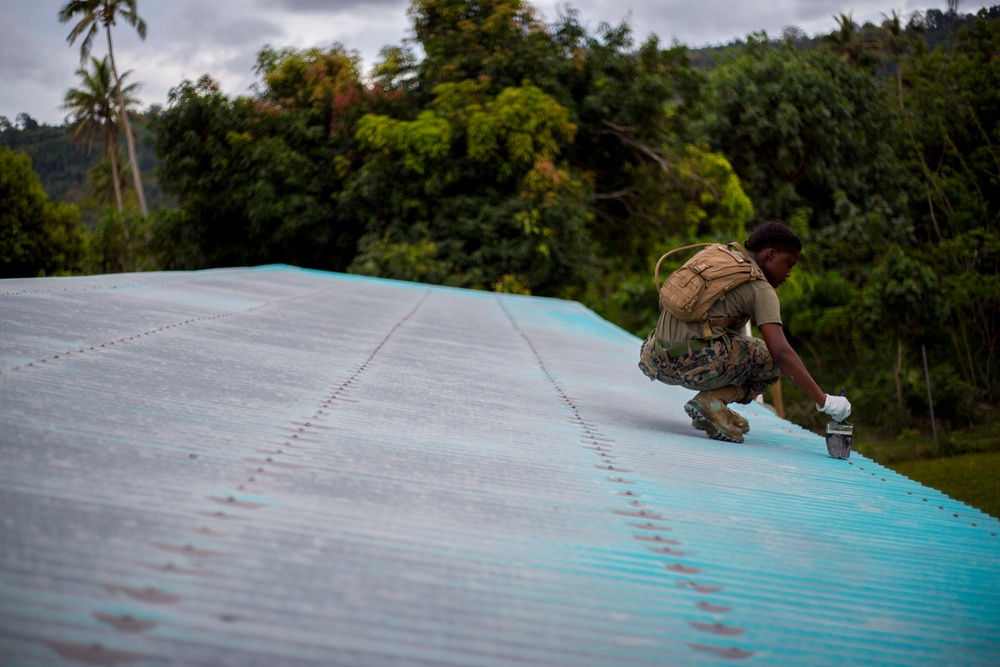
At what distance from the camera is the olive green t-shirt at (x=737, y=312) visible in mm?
3398

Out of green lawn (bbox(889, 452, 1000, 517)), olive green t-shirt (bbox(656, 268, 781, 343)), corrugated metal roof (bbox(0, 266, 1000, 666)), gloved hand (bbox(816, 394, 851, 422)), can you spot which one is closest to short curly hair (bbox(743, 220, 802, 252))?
olive green t-shirt (bbox(656, 268, 781, 343))

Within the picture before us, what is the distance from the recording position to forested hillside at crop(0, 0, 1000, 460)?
52.6ft

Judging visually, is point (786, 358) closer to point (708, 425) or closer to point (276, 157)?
point (708, 425)

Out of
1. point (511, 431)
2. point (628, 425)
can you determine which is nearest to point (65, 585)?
point (511, 431)

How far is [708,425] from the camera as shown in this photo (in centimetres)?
389

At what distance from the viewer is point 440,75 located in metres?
17.9

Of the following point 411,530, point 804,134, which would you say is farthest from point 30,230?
point 411,530

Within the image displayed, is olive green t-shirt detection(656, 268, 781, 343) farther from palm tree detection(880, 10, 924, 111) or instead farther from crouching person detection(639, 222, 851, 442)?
palm tree detection(880, 10, 924, 111)

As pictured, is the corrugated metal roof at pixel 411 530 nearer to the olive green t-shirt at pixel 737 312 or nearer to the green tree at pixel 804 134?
the olive green t-shirt at pixel 737 312

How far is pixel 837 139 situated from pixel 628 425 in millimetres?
18073

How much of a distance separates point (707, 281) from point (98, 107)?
36054 mm

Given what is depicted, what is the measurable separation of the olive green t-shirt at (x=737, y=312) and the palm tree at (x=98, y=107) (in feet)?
113

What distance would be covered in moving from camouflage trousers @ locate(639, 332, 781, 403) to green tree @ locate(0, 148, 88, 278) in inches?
808

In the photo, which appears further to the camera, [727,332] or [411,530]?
[727,332]
